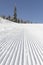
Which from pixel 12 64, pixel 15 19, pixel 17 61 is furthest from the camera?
pixel 15 19

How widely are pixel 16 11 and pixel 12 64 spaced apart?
222 feet

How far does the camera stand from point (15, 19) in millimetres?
65625

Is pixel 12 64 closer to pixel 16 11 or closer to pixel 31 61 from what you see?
pixel 31 61

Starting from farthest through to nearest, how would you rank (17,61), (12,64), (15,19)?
(15,19)
(17,61)
(12,64)

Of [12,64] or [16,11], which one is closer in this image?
[12,64]

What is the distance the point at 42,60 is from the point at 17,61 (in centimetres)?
61

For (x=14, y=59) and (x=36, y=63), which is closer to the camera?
(x=36, y=63)

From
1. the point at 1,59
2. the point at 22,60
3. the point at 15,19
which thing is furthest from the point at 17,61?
the point at 15,19

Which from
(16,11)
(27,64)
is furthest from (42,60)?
(16,11)

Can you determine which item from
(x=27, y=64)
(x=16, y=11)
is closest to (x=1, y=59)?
(x=27, y=64)

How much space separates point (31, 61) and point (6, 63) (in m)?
0.60

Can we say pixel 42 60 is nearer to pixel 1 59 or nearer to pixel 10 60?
pixel 10 60

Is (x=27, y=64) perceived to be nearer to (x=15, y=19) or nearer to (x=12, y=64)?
(x=12, y=64)

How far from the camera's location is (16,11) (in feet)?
229
